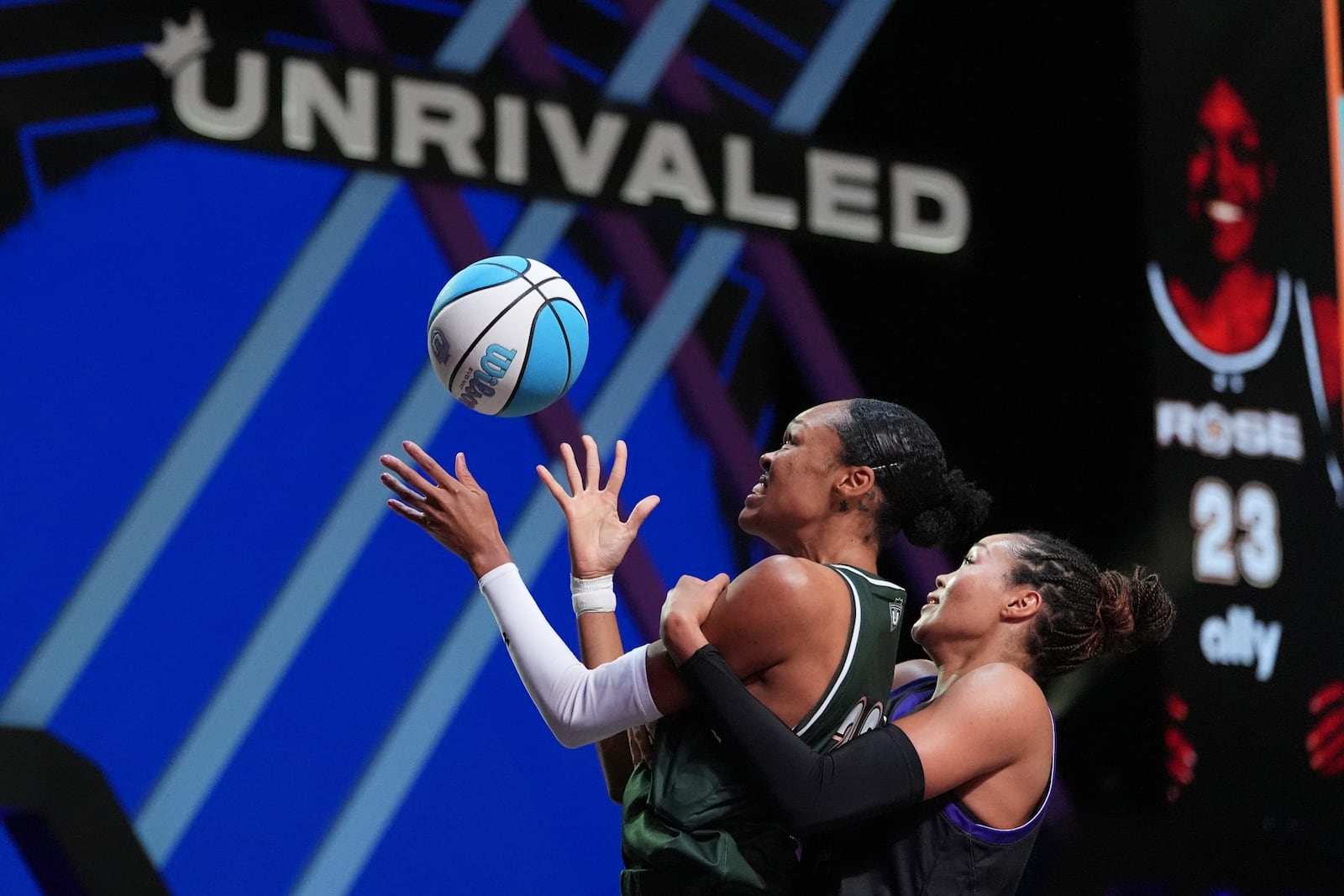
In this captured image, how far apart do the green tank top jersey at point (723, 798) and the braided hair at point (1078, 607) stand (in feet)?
0.96

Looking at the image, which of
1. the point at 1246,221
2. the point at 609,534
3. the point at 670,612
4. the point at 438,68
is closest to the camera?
the point at 670,612

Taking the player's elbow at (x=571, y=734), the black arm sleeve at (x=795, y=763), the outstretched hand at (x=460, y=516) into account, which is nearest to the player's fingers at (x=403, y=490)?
the outstretched hand at (x=460, y=516)

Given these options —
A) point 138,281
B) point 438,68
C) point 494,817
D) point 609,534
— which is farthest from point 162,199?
point 609,534

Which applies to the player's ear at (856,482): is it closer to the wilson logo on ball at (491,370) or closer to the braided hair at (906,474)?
the braided hair at (906,474)

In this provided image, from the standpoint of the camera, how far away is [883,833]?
230 centimetres

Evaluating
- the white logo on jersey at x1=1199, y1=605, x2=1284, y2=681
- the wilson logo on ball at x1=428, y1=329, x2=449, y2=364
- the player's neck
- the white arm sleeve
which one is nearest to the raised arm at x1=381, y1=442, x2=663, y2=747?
the white arm sleeve

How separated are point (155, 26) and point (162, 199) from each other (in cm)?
50

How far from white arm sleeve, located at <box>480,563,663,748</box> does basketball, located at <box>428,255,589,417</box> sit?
473mm

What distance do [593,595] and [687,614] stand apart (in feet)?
0.78

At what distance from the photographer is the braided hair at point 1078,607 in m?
2.45

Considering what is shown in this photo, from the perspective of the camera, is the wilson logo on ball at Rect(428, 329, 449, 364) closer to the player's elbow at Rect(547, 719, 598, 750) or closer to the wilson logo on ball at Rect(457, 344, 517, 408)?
the wilson logo on ball at Rect(457, 344, 517, 408)

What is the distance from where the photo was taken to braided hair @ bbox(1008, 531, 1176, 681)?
2445 mm

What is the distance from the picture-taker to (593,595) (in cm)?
236

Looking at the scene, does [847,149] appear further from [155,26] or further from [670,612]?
[670,612]
